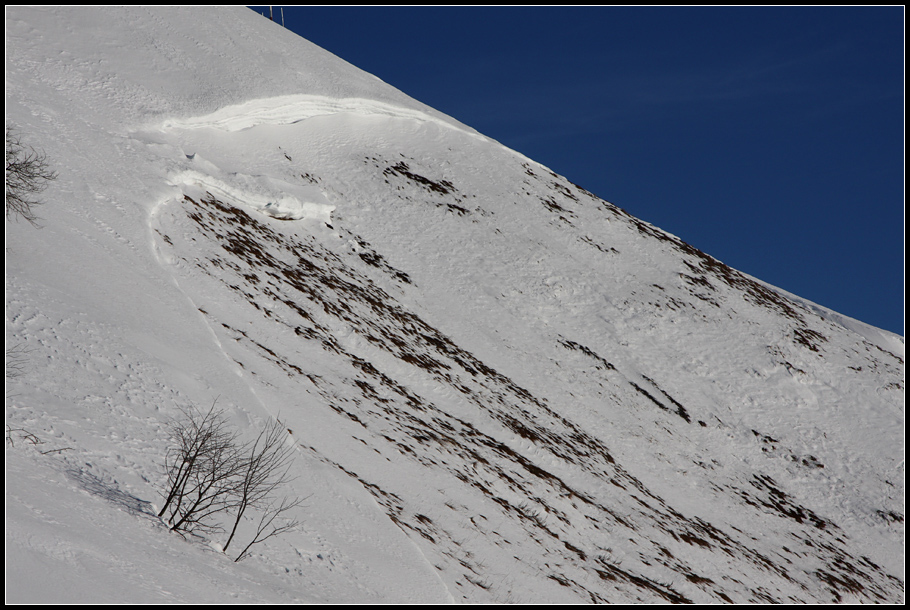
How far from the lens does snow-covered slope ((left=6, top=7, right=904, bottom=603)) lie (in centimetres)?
1017

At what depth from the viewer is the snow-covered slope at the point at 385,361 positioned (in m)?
10.2

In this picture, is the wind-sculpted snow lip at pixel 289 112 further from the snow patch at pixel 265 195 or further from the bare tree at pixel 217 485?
the bare tree at pixel 217 485

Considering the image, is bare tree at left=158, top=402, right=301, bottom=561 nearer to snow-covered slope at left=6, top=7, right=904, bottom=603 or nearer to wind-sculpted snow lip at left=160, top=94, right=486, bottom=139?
snow-covered slope at left=6, top=7, right=904, bottom=603

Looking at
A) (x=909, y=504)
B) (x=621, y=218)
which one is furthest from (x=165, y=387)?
(x=621, y=218)

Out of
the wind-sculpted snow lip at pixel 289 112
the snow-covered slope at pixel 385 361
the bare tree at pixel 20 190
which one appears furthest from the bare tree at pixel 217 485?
the wind-sculpted snow lip at pixel 289 112

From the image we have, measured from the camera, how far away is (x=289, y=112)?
110 feet

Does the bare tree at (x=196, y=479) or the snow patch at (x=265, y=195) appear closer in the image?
the bare tree at (x=196, y=479)

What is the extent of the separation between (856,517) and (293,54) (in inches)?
1314

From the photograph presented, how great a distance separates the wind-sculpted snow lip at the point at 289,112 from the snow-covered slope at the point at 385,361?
5.3 inches

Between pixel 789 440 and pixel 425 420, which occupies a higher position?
pixel 789 440

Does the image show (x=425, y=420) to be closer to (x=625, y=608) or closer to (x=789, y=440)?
(x=625, y=608)

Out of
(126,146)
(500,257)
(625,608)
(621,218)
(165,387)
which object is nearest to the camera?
(165,387)

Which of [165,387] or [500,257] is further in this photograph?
[500,257]

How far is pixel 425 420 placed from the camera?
17.6m
